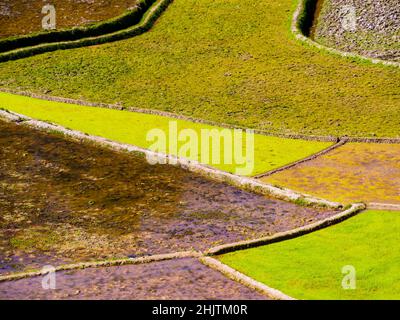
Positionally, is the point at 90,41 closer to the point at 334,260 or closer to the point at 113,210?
the point at 113,210

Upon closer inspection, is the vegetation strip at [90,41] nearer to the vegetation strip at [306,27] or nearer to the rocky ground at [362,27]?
the vegetation strip at [306,27]

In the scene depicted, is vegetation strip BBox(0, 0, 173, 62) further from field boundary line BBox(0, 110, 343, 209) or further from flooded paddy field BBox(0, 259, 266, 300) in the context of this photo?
flooded paddy field BBox(0, 259, 266, 300)

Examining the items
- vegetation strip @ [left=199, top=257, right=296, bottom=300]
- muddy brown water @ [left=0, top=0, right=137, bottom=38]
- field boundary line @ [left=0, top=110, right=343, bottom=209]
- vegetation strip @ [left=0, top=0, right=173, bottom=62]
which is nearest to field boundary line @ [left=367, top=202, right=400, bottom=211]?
field boundary line @ [left=0, top=110, right=343, bottom=209]

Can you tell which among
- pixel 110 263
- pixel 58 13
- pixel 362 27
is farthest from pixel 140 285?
pixel 58 13

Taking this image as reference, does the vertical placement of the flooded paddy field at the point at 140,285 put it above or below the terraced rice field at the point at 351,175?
below

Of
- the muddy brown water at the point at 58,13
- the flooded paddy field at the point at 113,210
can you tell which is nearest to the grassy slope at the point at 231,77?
the muddy brown water at the point at 58,13

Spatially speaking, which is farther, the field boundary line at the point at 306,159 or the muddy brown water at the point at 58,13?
the muddy brown water at the point at 58,13
